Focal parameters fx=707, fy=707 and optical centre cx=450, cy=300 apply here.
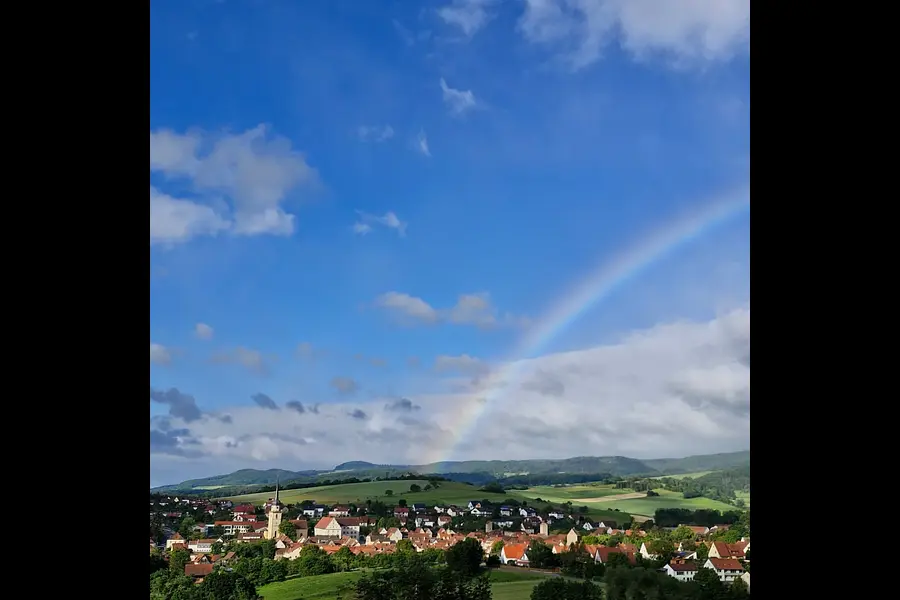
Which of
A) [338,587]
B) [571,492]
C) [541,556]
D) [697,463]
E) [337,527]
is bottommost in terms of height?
[338,587]

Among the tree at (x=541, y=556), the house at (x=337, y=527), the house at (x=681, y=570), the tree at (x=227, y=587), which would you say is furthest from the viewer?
the house at (x=337, y=527)

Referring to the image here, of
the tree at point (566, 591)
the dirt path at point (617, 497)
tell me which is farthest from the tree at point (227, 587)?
the dirt path at point (617, 497)

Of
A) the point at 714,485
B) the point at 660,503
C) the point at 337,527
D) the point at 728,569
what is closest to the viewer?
the point at 728,569

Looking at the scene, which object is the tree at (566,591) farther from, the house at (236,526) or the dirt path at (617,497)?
the house at (236,526)

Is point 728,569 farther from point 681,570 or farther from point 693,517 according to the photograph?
point 693,517

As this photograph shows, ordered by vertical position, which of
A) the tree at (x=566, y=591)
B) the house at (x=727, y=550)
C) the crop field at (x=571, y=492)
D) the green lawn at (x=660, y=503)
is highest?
the crop field at (x=571, y=492)

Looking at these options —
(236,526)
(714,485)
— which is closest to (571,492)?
(714,485)

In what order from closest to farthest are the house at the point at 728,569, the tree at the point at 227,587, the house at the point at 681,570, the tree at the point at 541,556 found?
the house at the point at 728,569 < the house at the point at 681,570 < the tree at the point at 227,587 < the tree at the point at 541,556
